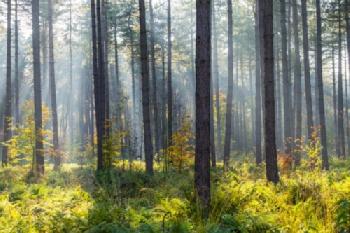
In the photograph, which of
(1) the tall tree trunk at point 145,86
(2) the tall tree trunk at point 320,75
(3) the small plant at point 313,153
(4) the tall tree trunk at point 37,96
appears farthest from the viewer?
(2) the tall tree trunk at point 320,75

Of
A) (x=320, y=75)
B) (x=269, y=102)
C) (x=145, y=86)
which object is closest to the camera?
(x=269, y=102)

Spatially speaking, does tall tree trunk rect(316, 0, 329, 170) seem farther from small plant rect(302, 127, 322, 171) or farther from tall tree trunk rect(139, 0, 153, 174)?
tall tree trunk rect(139, 0, 153, 174)

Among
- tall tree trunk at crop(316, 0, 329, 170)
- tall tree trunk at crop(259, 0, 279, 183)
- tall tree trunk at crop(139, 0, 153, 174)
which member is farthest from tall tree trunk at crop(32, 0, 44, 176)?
tall tree trunk at crop(316, 0, 329, 170)

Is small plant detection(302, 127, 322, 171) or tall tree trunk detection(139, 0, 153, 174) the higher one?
tall tree trunk detection(139, 0, 153, 174)

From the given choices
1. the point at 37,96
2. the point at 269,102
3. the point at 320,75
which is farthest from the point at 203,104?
the point at 320,75

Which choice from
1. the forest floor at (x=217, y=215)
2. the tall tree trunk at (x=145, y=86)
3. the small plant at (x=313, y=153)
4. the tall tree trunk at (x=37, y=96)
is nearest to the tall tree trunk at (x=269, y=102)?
the small plant at (x=313, y=153)

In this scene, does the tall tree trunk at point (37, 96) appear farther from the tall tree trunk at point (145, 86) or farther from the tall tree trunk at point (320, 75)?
the tall tree trunk at point (320, 75)

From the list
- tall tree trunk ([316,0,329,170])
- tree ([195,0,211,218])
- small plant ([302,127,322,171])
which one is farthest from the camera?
tall tree trunk ([316,0,329,170])

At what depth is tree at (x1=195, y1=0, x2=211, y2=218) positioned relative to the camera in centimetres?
757

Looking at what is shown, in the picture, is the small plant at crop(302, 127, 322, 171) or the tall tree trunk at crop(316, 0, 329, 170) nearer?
the small plant at crop(302, 127, 322, 171)

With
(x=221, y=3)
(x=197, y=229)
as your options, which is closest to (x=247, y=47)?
(x=221, y=3)

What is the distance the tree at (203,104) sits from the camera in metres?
7.57

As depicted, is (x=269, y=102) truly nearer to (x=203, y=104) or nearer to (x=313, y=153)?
(x=313, y=153)

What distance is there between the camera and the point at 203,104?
7.64m
